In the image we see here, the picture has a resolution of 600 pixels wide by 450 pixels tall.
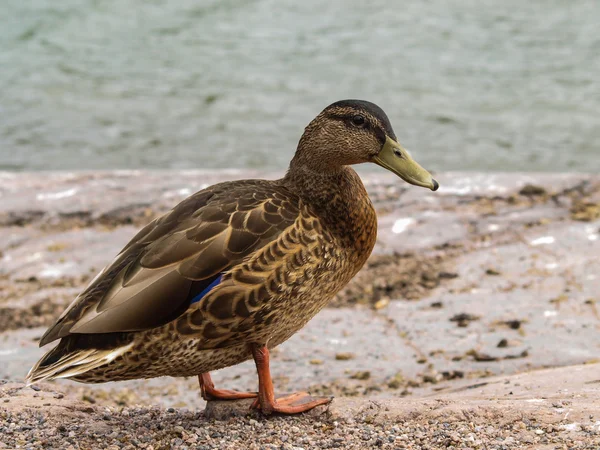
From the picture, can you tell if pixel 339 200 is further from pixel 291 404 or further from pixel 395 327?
pixel 395 327

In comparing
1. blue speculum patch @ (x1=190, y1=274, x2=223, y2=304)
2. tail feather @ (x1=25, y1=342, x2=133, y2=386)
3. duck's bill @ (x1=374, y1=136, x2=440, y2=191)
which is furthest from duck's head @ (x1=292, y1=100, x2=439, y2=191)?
tail feather @ (x1=25, y1=342, x2=133, y2=386)

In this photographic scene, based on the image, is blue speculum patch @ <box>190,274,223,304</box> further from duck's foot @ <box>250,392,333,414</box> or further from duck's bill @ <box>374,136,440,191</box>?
duck's bill @ <box>374,136,440,191</box>

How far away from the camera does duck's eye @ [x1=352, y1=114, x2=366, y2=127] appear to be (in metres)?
3.75

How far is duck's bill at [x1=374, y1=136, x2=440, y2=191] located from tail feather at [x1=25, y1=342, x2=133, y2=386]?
1.27m

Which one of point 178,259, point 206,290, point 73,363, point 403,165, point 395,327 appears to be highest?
point 403,165

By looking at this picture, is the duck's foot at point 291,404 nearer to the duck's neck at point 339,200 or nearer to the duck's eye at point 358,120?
the duck's neck at point 339,200

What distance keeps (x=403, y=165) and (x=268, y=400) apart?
1075 millimetres

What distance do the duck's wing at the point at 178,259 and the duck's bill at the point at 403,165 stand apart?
418mm

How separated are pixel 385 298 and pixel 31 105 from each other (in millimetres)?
7519

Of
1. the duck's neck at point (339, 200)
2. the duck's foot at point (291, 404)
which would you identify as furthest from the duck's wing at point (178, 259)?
the duck's foot at point (291, 404)

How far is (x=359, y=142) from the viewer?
3.76 meters

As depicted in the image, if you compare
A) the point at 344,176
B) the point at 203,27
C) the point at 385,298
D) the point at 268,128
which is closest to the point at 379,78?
the point at 268,128

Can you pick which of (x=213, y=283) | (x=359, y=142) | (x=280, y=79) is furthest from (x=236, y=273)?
(x=280, y=79)

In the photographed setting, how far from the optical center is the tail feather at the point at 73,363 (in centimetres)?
316
